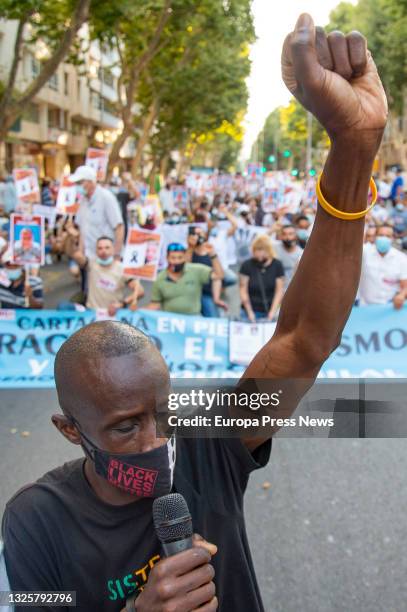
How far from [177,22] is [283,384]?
19.8 metres

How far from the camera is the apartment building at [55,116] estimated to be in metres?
29.7

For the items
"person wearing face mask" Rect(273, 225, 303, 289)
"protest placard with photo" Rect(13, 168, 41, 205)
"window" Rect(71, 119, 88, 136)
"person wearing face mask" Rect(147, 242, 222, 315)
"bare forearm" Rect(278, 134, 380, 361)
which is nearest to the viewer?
"bare forearm" Rect(278, 134, 380, 361)

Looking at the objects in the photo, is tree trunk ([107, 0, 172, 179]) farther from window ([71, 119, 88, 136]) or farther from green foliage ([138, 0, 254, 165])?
window ([71, 119, 88, 136])

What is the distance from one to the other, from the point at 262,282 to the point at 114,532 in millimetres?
5988

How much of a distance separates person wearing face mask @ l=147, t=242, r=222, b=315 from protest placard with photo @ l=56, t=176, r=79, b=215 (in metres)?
3.18

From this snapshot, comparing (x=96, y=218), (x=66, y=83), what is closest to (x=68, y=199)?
(x=96, y=218)

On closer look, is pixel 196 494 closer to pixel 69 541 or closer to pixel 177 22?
pixel 69 541

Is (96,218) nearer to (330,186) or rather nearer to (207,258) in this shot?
(207,258)

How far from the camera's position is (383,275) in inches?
291

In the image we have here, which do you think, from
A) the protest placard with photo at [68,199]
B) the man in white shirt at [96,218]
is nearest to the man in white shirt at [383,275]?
the man in white shirt at [96,218]

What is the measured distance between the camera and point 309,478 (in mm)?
4863

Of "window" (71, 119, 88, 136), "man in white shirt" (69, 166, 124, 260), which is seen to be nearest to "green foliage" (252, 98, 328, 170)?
"window" (71, 119, 88, 136)

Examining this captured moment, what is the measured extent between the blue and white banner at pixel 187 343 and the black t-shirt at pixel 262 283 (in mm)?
996

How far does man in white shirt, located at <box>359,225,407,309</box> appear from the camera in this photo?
734cm
